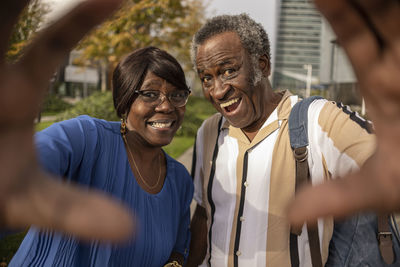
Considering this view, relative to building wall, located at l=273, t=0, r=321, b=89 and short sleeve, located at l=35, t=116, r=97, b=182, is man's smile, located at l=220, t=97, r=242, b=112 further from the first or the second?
short sleeve, located at l=35, t=116, r=97, b=182

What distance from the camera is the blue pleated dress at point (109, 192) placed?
1.69 m

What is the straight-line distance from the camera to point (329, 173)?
1939mm

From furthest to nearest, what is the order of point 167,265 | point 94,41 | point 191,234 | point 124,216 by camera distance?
point 94,41 < point 191,234 < point 167,265 < point 124,216

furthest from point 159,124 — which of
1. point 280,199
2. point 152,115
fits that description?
point 280,199

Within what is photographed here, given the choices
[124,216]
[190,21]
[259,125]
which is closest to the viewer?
[124,216]

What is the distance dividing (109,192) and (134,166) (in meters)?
0.30

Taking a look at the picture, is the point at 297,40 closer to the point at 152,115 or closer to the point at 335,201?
the point at 152,115

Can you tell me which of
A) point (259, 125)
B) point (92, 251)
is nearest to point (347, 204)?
point (92, 251)

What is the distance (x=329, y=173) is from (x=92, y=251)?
1.40 m

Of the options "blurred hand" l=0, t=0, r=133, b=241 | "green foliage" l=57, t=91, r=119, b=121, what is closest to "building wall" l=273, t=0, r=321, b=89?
"blurred hand" l=0, t=0, r=133, b=241

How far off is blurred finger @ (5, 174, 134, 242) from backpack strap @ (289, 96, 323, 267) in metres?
1.49

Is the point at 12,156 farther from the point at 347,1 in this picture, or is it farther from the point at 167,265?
the point at 167,265

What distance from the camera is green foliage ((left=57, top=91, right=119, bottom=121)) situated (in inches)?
366

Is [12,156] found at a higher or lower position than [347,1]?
lower
